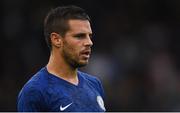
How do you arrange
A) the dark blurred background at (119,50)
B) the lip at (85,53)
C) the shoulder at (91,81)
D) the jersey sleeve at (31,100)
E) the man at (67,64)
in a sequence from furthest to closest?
the dark blurred background at (119,50) → the shoulder at (91,81) → the lip at (85,53) → the man at (67,64) → the jersey sleeve at (31,100)

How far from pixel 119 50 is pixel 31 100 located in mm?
6912

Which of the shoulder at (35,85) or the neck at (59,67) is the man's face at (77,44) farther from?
the shoulder at (35,85)

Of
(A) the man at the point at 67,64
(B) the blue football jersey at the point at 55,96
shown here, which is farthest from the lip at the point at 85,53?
(B) the blue football jersey at the point at 55,96

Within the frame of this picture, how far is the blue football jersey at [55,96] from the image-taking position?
224 inches

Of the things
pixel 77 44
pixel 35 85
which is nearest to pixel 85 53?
pixel 77 44

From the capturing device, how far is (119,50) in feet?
41.0

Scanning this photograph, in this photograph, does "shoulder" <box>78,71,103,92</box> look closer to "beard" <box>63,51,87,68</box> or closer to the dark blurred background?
"beard" <box>63,51,87,68</box>

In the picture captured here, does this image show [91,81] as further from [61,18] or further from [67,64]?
[61,18]

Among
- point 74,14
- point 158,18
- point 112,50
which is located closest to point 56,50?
point 74,14

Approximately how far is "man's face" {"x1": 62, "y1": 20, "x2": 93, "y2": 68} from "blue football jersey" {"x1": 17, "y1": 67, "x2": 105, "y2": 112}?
21 centimetres

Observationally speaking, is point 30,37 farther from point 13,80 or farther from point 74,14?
point 74,14

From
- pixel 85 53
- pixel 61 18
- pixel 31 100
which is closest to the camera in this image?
pixel 31 100

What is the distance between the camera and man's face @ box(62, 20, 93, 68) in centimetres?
594

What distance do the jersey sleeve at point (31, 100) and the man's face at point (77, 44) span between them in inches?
17.7
